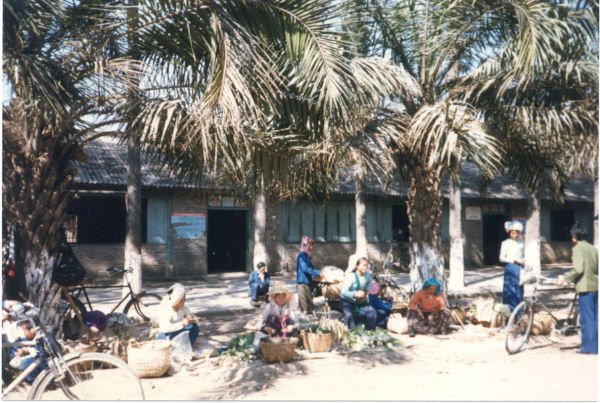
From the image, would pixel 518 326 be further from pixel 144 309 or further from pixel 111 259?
pixel 111 259

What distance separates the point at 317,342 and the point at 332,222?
10815mm

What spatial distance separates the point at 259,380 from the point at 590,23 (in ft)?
22.2

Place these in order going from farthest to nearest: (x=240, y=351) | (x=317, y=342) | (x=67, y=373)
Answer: (x=317, y=342), (x=240, y=351), (x=67, y=373)

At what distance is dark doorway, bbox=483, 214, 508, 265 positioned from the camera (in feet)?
68.9

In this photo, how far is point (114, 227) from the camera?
14.7 metres

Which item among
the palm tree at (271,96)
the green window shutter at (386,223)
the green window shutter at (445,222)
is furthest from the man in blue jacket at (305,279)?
the green window shutter at (445,222)

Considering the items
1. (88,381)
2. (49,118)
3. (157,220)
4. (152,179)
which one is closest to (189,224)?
(157,220)

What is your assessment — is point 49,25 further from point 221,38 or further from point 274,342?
point 274,342

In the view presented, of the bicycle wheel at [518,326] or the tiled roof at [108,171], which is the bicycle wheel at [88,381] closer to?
the bicycle wheel at [518,326]

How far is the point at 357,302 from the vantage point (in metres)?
7.62

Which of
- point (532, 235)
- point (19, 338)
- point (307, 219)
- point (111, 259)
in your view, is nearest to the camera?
point (19, 338)

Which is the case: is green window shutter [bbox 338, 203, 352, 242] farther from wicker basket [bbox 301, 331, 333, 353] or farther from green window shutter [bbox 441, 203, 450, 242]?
wicker basket [bbox 301, 331, 333, 353]

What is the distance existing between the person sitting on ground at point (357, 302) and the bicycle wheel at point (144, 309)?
3.06m

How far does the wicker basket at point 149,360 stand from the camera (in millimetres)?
5488
